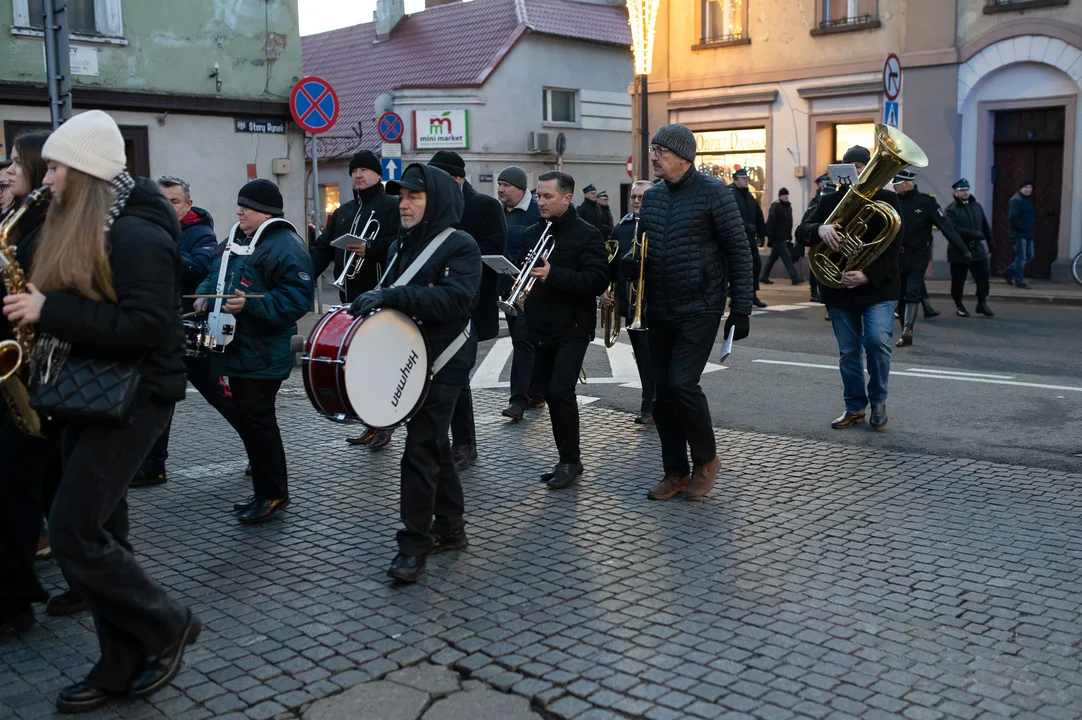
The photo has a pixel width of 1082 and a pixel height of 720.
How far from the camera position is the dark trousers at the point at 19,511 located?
468 centimetres

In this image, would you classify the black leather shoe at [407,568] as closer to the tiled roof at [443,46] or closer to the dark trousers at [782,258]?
the dark trousers at [782,258]

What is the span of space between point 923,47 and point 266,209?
19.3 m

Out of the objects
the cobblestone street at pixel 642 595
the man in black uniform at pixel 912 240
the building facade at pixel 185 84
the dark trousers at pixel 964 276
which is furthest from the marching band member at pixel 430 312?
the building facade at pixel 185 84

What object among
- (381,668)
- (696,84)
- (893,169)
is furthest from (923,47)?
(381,668)

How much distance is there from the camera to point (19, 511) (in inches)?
187

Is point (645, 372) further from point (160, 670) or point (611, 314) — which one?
point (160, 670)

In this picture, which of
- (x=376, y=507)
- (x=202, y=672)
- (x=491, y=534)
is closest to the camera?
(x=202, y=672)

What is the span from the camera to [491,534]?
6.11 metres

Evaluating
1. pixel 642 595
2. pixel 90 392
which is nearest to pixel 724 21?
pixel 642 595

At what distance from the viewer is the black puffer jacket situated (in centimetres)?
662

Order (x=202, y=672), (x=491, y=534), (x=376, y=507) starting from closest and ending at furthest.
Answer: (x=202, y=672) < (x=491, y=534) < (x=376, y=507)

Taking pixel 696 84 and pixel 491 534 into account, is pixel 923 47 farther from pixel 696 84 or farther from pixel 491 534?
pixel 491 534

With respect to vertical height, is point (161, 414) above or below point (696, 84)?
below

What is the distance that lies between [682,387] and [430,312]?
1.92 meters
